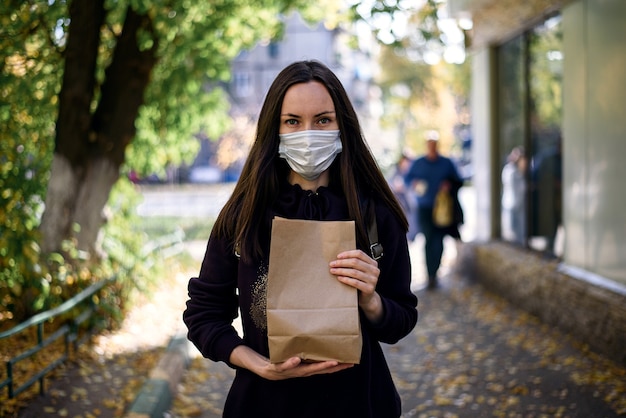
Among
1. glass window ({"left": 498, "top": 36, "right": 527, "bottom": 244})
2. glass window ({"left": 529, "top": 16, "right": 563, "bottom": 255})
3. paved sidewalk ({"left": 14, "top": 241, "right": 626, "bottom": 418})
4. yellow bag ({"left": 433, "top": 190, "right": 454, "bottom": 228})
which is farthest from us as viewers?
yellow bag ({"left": 433, "top": 190, "right": 454, "bottom": 228})

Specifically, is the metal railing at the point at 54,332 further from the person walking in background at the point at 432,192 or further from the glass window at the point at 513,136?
the glass window at the point at 513,136

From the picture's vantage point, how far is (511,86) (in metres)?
11.5

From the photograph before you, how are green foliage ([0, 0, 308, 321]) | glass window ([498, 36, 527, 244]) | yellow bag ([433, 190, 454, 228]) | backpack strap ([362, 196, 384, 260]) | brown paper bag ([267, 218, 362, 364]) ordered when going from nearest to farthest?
1. brown paper bag ([267, 218, 362, 364])
2. backpack strap ([362, 196, 384, 260])
3. green foliage ([0, 0, 308, 321])
4. glass window ([498, 36, 527, 244])
5. yellow bag ([433, 190, 454, 228])

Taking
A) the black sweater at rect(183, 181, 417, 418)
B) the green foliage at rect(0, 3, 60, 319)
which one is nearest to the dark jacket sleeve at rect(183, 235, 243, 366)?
the black sweater at rect(183, 181, 417, 418)

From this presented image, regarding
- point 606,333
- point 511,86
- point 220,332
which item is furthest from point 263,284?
point 511,86

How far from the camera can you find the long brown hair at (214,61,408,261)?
2541 mm

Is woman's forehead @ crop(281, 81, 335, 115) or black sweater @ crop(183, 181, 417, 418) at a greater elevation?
woman's forehead @ crop(281, 81, 335, 115)

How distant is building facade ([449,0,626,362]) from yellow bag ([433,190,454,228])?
699 millimetres

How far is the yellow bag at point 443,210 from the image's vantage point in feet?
37.6

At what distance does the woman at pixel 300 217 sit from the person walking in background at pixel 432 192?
9.00 meters

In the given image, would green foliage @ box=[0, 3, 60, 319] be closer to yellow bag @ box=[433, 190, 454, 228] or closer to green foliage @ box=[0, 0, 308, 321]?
green foliage @ box=[0, 0, 308, 321]

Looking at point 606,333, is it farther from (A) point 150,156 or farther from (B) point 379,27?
(A) point 150,156

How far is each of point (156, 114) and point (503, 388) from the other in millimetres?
6385

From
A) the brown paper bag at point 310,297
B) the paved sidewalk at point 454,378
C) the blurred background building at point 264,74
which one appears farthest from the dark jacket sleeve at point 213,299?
the blurred background building at point 264,74
